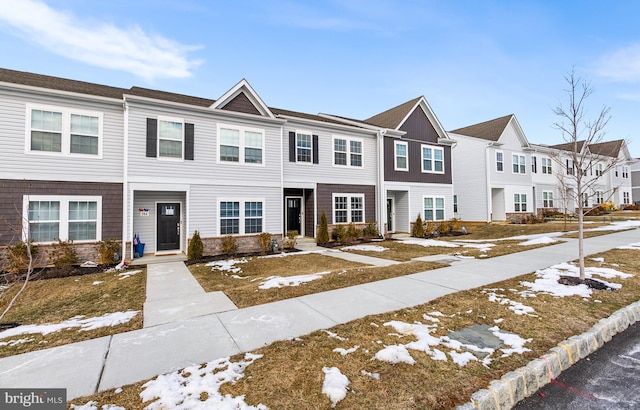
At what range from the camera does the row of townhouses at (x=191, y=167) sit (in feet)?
31.5

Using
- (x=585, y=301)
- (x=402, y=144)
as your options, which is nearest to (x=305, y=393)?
(x=585, y=301)

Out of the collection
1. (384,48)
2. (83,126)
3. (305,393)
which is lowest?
(305,393)

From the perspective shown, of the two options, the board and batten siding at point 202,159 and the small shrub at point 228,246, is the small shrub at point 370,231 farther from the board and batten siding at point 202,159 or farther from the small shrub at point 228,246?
the small shrub at point 228,246

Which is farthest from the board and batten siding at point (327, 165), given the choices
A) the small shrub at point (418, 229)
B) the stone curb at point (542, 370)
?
the stone curb at point (542, 370)

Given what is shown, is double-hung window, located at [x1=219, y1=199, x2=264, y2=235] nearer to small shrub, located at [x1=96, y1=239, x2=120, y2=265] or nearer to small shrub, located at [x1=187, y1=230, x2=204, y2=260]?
small shrub, located at [x1=187, y1=230, x2=204, y2=260]

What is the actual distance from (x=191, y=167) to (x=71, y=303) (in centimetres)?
669

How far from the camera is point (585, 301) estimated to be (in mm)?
5121

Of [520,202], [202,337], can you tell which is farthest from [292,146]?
[520,202]

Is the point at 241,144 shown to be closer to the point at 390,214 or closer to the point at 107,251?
the point at 107,251

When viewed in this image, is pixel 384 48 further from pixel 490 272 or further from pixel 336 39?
pixel 490 272

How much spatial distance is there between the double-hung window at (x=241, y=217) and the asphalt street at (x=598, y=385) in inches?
443

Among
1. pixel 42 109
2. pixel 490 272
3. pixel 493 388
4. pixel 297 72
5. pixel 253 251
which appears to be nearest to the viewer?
pixel 493 388

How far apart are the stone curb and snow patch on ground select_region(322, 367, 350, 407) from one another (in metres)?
1.05

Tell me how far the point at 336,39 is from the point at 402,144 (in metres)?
7.92
